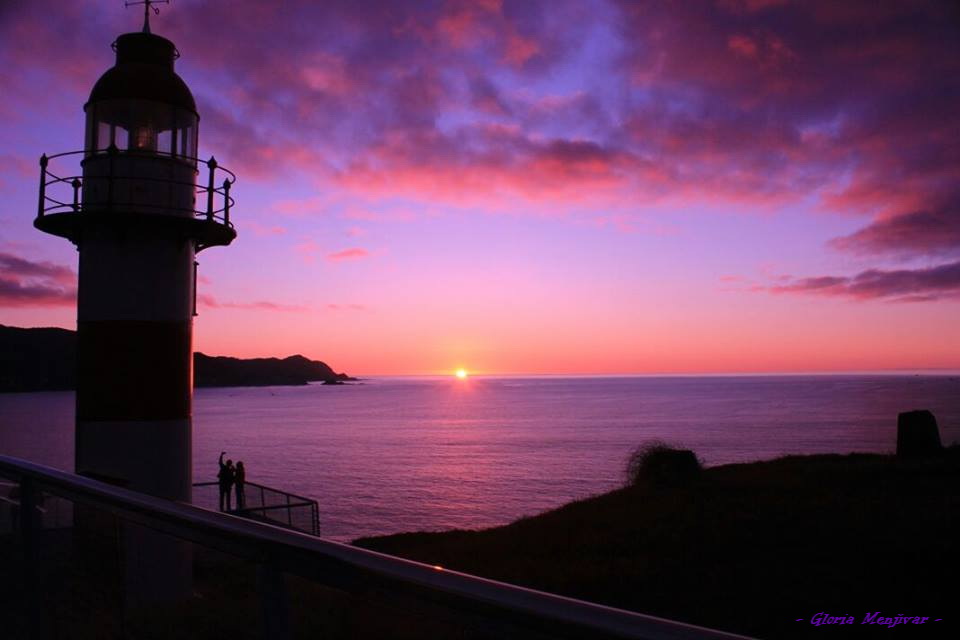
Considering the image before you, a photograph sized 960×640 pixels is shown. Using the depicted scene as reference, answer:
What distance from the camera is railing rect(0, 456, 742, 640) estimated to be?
4.21 ft

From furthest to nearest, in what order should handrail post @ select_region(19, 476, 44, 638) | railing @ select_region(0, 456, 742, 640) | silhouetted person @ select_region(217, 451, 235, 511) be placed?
1. silhouetted person @ select_region(217, 451, 235, 511)
2. handrail post @ select_region(19, 476, 44, 638)
3. railing @ select_region(0, 456, 742, 640)

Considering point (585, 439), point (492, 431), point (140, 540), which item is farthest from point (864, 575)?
point (492, 431)

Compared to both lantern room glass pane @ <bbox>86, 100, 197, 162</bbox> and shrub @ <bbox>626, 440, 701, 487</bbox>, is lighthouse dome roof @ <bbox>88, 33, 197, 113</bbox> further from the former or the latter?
shrub @ <bbox>626, 440, 701, 487</bbox>

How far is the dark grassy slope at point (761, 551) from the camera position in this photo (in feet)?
28.0

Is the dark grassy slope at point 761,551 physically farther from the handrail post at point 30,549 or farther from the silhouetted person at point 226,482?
the handrail post at point 30,549

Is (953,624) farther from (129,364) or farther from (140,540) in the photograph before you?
(129,364)

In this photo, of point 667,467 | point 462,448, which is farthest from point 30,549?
point 462,448

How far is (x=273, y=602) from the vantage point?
1.93m

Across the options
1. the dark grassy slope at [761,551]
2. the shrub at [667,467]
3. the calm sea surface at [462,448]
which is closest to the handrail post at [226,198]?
the dark grassy slope at [761,551]

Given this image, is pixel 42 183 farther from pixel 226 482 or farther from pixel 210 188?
pixel 226 482

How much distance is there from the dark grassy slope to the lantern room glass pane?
889 cm

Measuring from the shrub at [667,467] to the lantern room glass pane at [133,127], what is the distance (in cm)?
1410

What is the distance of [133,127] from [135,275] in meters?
2.48

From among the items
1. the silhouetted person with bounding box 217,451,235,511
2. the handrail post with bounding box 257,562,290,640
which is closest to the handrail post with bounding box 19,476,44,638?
the handrail post with bounding box 257,562,290,640
